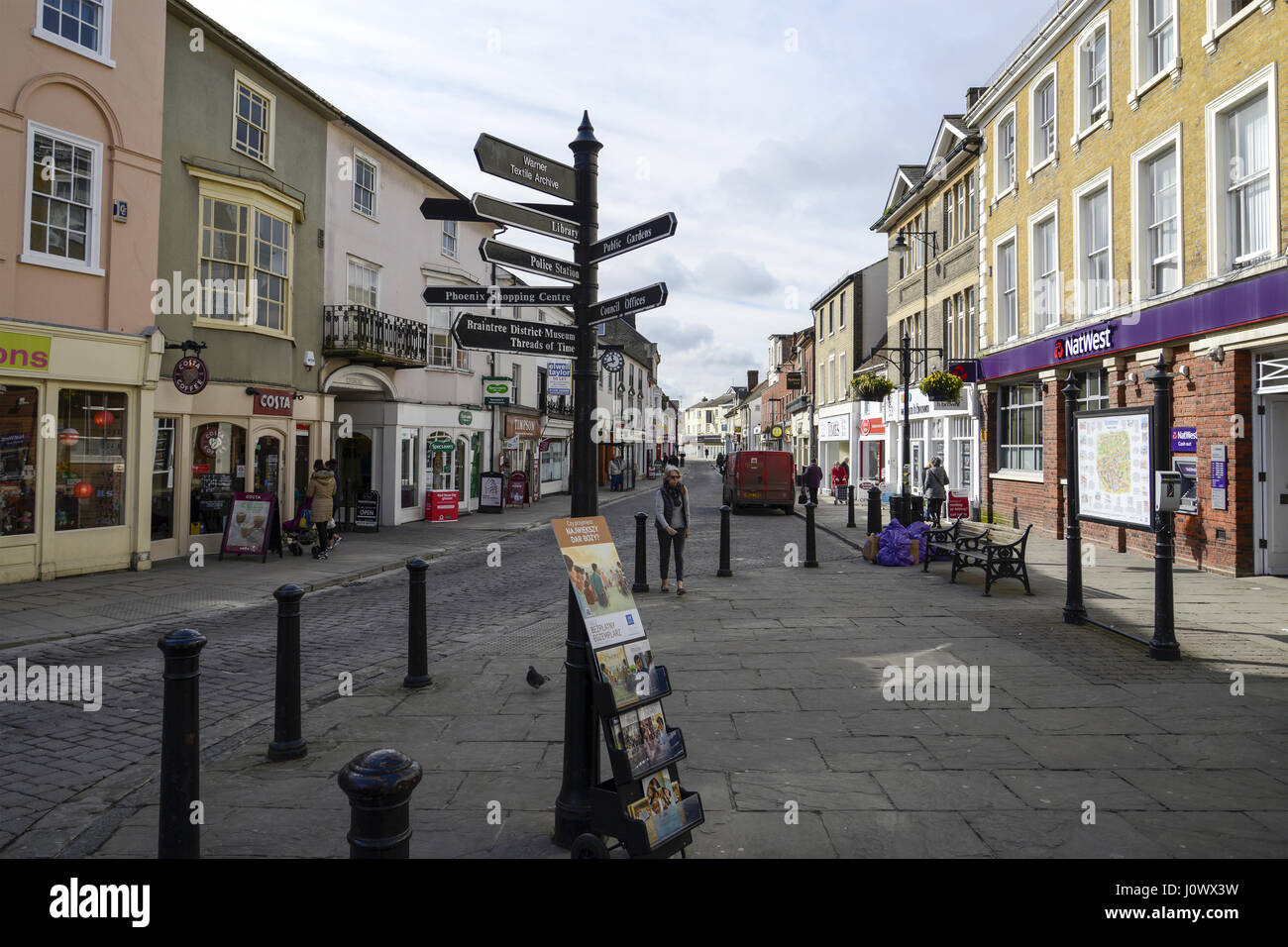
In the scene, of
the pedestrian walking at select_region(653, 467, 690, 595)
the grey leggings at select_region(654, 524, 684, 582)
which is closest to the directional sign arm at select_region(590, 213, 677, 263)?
the pedestrian walking at select_region(653, 467, 690, 595)

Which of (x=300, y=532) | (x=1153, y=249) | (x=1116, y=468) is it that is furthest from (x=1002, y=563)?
(x=300, y=532)

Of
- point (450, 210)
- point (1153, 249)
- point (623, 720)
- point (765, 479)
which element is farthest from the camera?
point (765, 479)

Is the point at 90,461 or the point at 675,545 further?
the point at 90,461

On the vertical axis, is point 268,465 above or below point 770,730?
above

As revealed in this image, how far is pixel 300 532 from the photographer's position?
1573 centimetres

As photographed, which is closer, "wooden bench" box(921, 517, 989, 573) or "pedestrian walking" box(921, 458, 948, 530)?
"wooden bench" box(921, 517, 989, 573)

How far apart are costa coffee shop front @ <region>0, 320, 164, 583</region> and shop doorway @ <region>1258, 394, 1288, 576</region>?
1689cm

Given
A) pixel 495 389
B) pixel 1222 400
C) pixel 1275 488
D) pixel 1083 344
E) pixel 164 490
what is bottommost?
pixel 164 490

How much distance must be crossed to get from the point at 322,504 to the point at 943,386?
48.6ft

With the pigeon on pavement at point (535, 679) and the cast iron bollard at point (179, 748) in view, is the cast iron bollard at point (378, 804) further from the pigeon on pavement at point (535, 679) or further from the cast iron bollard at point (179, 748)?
the pigeon on pavement at point (535, 679)

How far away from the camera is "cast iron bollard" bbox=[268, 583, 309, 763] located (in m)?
5.13

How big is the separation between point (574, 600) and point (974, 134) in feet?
72.1

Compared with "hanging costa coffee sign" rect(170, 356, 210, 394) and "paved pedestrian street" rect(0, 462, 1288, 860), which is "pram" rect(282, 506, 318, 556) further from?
"paved pedestrian street" rect(0, 462, 1288, 860)

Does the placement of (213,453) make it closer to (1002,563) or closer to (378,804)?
(1002,563)
